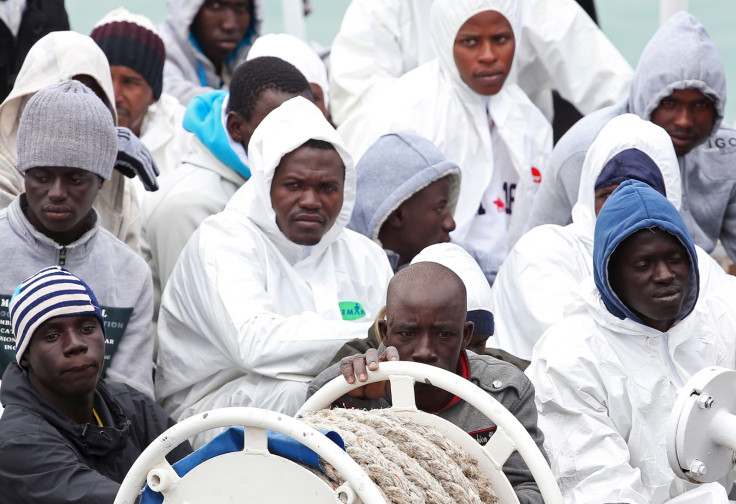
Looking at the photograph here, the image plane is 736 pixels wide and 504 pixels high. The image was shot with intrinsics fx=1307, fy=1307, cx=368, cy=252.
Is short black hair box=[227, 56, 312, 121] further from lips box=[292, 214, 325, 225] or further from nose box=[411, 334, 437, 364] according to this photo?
nose box=[411, 334, 437, 364]

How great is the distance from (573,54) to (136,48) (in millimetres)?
2498

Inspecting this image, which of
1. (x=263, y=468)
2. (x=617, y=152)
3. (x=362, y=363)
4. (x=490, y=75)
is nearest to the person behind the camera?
(x=263, y=468)

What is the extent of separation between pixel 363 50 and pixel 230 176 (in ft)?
6.65

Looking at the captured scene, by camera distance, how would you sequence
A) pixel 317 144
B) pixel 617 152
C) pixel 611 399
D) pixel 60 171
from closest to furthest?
pixel 611 399
pixel 60 171
pixel 317 144
pixel 617 152

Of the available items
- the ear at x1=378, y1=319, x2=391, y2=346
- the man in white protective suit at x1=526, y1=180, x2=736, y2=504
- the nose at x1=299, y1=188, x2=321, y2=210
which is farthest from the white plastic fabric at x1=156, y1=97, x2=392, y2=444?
the man in white protective suit at x1=526, y1=180, x2=736, y2=504

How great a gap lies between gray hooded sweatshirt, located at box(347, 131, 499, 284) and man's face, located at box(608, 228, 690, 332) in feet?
4.79

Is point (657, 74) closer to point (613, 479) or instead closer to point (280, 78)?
point (280, 78)

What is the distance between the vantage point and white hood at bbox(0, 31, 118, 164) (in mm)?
5164

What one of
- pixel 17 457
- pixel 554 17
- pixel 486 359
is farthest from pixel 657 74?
pixel 17 457

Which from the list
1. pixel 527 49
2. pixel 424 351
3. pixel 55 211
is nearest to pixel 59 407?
pixel 55 211

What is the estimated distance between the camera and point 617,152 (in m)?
5.20

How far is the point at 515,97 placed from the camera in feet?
22.1

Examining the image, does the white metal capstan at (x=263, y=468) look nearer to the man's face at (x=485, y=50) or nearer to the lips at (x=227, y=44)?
the man's face at (x=485, y=50)

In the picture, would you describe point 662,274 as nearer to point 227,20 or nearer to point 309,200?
point 309,200
